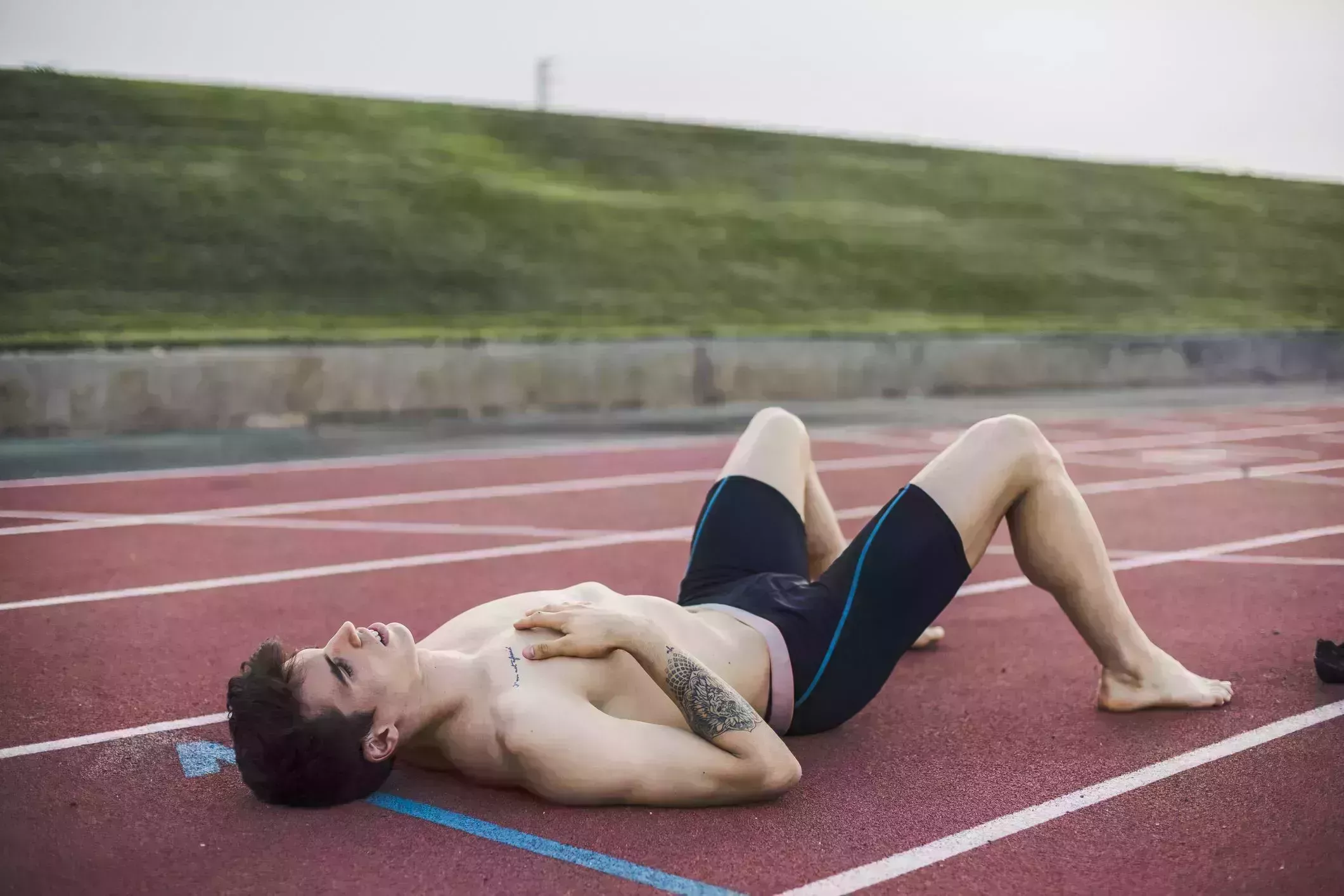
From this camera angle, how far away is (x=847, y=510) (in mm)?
7914

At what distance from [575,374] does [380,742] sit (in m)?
10.5

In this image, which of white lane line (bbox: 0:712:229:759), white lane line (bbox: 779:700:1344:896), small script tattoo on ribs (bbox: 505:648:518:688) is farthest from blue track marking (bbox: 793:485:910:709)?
white lane line (bbox: 0:712:229:759)

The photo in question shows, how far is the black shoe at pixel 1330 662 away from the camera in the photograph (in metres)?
4.43

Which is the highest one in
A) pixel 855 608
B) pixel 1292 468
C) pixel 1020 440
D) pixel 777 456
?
pixel 1020 440

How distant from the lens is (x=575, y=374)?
13586mm

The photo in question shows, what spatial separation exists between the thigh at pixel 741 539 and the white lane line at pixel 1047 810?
3.56 feet

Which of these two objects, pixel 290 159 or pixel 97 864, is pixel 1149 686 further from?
pixel 290 159

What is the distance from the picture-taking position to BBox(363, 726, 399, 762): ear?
3.22 meters

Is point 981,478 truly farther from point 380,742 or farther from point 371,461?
point 371,461

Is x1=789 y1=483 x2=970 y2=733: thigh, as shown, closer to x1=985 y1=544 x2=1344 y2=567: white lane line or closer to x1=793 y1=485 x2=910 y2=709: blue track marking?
x1=793 y1=485 x2=910 y2=709: blue track marking

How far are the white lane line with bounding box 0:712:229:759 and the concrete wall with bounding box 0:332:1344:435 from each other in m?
7.60

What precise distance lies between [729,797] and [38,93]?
20621mm

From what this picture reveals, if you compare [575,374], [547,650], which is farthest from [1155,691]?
[575,374]

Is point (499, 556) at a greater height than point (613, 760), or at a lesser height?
lesser
